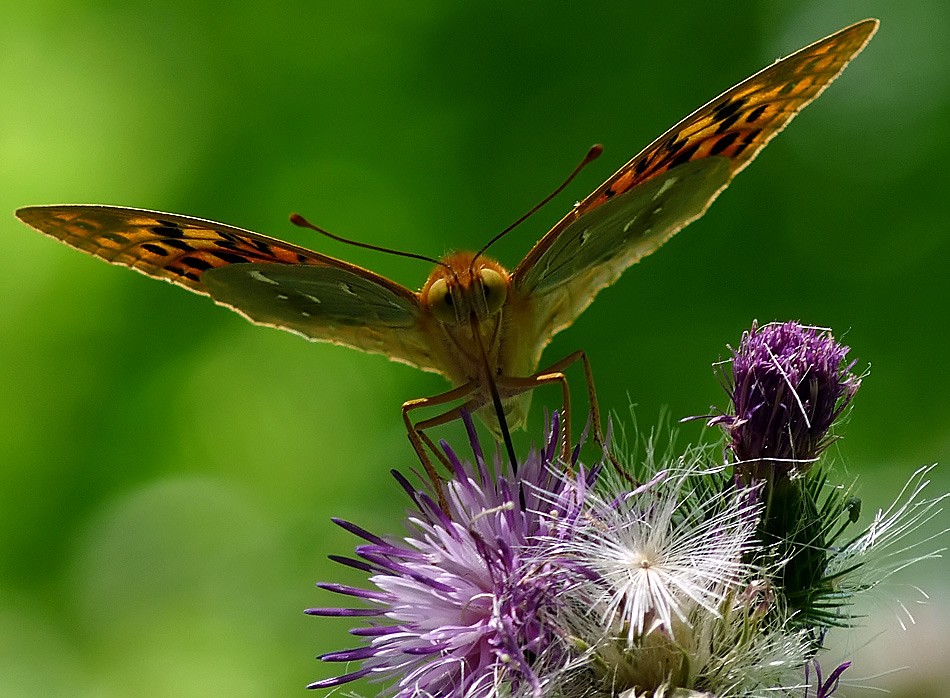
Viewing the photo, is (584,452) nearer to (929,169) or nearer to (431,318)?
(431,318)

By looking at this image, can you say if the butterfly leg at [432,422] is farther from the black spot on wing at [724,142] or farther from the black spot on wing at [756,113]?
the black spot on wing at [756,113]

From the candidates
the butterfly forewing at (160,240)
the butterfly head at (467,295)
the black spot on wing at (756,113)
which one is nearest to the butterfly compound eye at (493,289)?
the butterfly head at (467,295)

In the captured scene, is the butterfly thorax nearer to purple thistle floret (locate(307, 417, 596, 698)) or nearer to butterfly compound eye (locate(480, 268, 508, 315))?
butterfly compound eye (locate(480, 268, 508, 315))

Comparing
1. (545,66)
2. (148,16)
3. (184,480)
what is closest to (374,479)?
(184,480)

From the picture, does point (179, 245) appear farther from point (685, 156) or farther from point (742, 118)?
point (742, 118)

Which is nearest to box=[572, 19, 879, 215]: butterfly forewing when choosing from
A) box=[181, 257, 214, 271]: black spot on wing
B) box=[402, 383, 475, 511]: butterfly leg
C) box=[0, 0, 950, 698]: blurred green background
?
box=[402, 383, 475, 511]: butterfly leg

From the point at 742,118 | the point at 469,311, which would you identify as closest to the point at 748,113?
the point at 742,118

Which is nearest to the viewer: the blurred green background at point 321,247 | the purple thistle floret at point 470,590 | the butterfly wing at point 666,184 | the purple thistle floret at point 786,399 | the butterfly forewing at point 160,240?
the purple thistle floret at point 470,590
